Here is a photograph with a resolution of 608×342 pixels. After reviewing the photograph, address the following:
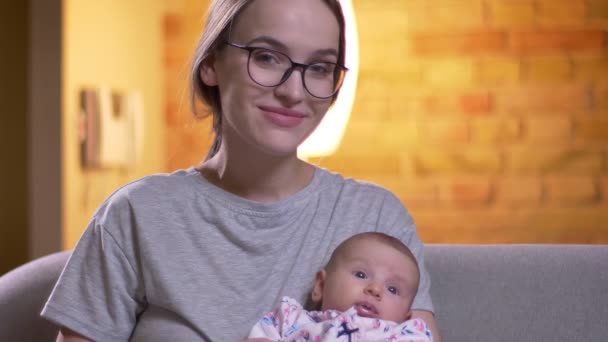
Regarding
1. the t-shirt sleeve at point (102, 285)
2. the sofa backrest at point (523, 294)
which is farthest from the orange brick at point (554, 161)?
the t-shirt sleeve at point (102, 285)

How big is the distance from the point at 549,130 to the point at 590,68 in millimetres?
354

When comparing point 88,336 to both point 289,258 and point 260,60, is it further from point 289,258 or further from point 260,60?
point 260,60

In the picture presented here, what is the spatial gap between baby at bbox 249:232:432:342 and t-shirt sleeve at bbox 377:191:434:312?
0.09m

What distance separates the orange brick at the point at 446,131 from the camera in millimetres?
4301

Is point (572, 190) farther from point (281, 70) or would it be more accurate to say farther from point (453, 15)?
point (281, 70)

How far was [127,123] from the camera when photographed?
4.32 metres

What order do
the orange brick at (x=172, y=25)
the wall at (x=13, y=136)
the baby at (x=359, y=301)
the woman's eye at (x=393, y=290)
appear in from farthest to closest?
the orange brick at (x=172, y=25) < the wall at (x=13, y=136) < the woman's eye at (x=393, y=290) < the baby at (x=359, y=301)

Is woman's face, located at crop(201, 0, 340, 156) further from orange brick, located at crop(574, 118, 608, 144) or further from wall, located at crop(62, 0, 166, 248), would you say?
orange brick, located at crop(574, 118, 608, 144)

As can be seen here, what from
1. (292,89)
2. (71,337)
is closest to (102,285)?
(71,337)

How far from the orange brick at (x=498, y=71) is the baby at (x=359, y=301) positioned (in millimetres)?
2683

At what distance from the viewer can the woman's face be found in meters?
1.66

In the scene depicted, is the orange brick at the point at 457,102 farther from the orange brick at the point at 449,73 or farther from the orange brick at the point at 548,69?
the orange brick at the point at 548,69

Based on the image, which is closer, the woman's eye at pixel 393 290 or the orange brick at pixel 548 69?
the woman's eye at pixel 393 290

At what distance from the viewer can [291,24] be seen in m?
1.69
